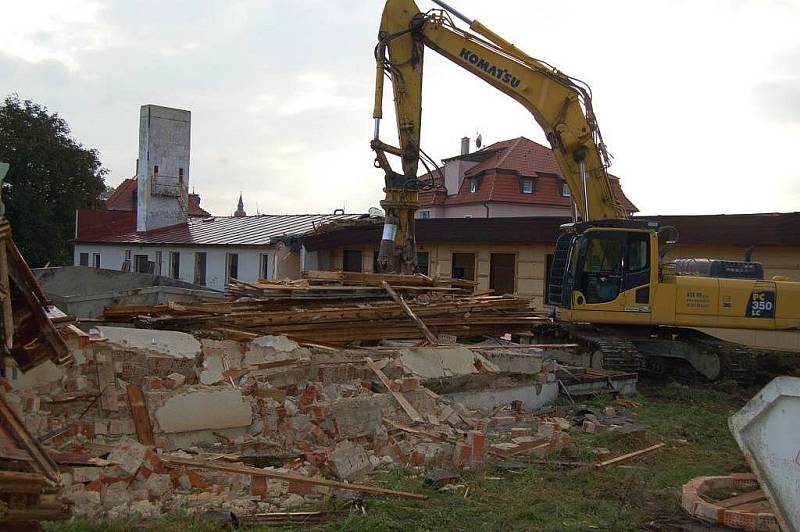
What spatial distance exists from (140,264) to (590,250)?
83.1 feet

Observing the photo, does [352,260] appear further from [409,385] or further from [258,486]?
[258,486]

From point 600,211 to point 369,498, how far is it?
888cm

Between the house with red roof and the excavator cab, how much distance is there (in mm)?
22848

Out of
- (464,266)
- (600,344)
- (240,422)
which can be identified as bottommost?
(240,422)

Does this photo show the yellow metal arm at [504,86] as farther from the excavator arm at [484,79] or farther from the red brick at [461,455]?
the red brick at [461,455]

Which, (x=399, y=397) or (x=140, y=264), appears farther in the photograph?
(x=140, y=264)

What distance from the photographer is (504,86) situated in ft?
44.2

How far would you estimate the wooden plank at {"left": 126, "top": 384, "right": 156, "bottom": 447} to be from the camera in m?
7.31

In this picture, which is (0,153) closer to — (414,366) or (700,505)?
(414,366)

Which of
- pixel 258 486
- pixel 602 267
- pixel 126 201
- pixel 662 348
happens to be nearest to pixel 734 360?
pixel 662 348

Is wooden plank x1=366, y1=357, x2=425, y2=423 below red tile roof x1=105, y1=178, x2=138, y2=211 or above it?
below

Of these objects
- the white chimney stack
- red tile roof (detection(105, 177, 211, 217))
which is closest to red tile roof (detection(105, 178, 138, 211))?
red tile roof (detection(105, 177, 211, 217))

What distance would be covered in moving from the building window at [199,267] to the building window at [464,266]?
37.5 feet

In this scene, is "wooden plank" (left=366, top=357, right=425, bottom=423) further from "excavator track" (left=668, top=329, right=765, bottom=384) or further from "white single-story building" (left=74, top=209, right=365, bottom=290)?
"white single-story building" (left=74, top=209, right=365, bottom=290)
